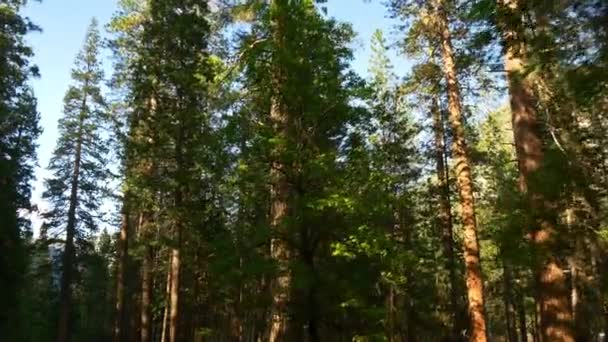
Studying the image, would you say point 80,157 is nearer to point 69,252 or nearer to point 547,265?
point 69,252

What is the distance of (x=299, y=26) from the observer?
12188 millimetres

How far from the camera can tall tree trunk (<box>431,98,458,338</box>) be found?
22.6 meters

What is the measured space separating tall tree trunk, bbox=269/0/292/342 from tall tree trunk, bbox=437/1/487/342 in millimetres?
4856

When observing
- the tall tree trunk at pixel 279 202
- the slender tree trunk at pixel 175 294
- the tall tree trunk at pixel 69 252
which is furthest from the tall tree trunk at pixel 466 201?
the tall tree trunk at pixel 69 252

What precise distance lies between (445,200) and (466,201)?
890 cm

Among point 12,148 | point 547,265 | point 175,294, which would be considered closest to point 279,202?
point 547,265

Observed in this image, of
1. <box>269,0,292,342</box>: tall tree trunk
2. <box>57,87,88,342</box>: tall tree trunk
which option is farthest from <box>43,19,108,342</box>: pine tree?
<box>269,0,292,342</box>: tall tree trunk

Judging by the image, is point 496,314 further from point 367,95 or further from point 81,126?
point 367,95

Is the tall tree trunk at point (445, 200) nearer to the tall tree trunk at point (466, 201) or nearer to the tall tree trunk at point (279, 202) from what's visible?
the tall tree trunk at point (466, 201)

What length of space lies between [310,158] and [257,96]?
8.04ft

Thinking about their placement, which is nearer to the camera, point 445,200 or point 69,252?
point 445,200

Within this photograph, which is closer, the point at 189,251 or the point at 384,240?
the point at 384,240

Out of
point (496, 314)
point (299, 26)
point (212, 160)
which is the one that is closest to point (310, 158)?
point (299, 26)

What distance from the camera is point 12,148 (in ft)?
85.4
